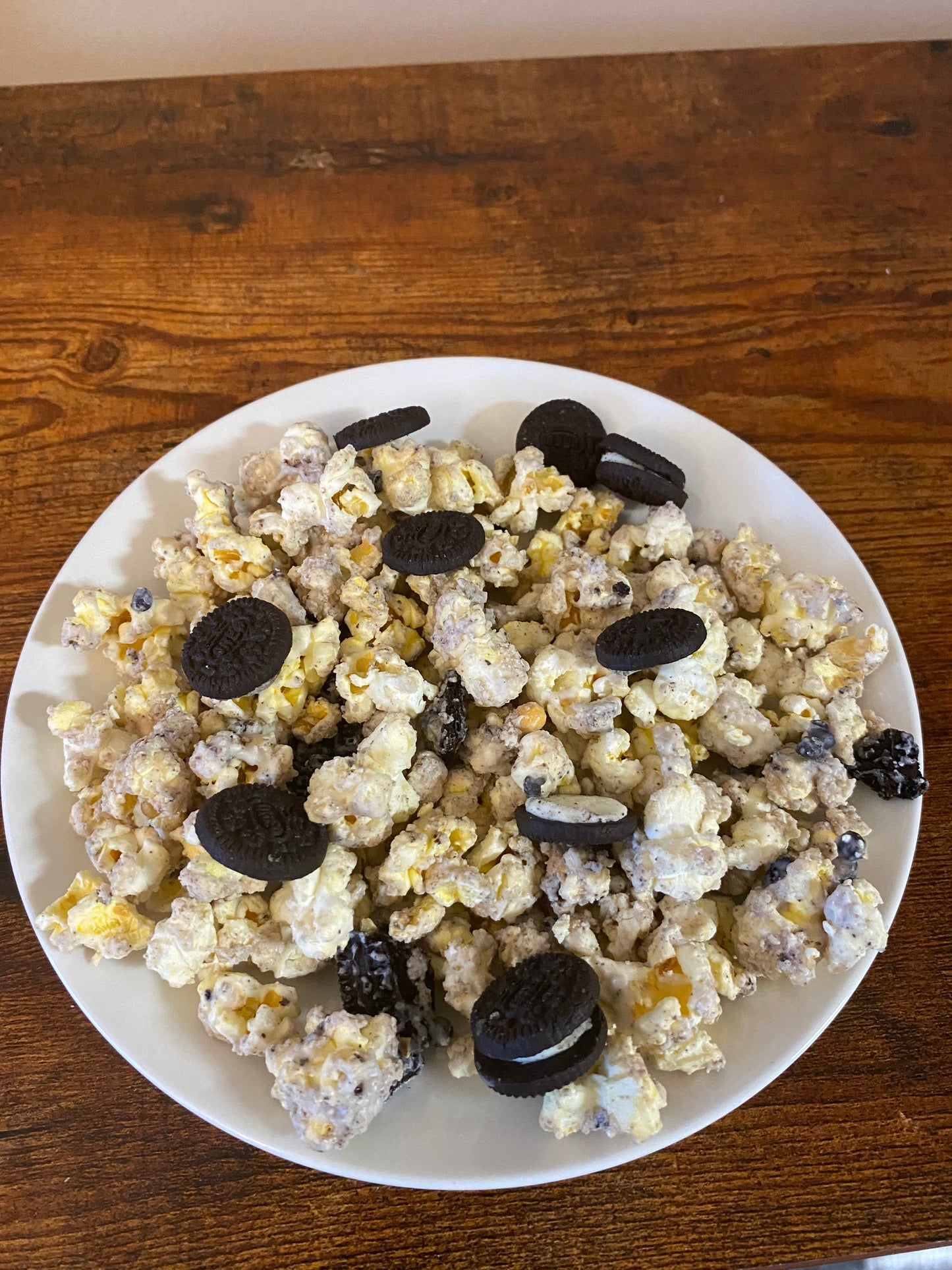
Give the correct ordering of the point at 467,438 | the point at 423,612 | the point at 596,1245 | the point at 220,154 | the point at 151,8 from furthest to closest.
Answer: the point at 151,8 < the point at 220,154 < the point at 467,438 < the point at 423,612 < the point at 596,1245

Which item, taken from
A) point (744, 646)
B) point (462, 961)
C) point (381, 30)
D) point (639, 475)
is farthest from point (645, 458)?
point (381, 30)

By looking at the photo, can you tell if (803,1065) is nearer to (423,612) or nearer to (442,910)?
(442,910)

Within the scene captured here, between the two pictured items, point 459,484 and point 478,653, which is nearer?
point 478,653

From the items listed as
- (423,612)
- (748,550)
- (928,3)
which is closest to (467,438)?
(423,612)

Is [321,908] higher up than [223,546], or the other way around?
[223,546]

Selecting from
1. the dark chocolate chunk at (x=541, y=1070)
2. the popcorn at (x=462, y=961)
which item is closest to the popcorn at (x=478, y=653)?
the popcorn at (x=462, y=961)

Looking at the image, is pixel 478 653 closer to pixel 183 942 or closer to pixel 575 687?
pixel 575 687

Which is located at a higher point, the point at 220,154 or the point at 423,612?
the point at 220,154
